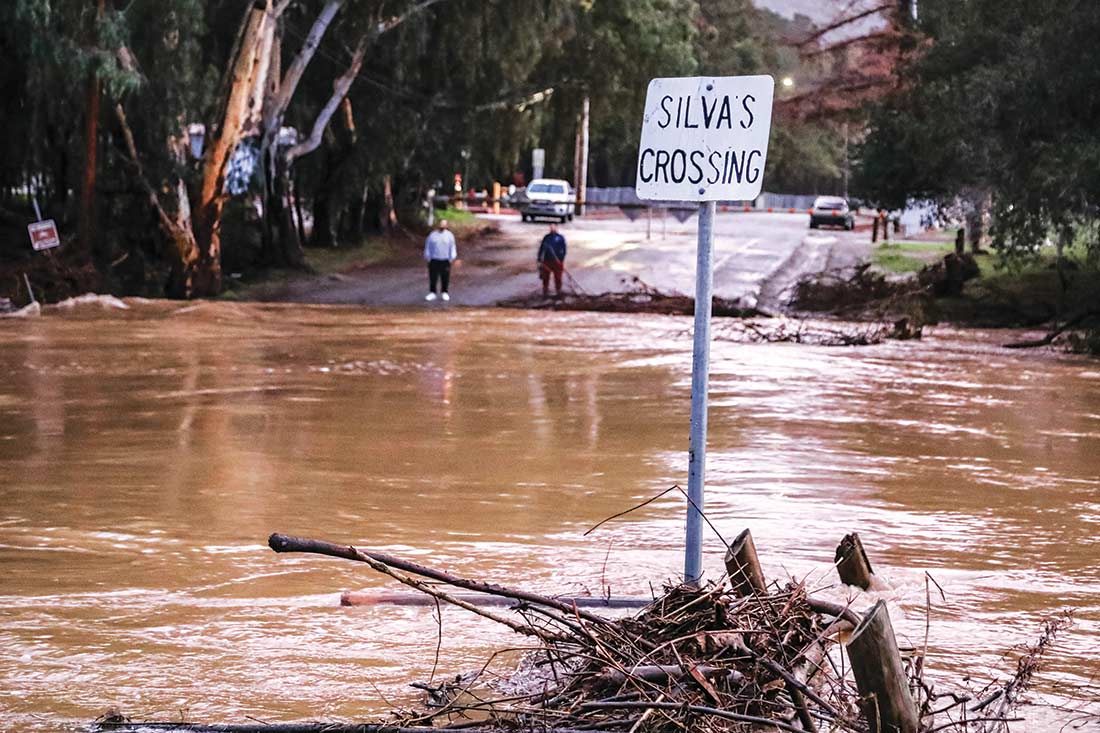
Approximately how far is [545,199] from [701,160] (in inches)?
2282

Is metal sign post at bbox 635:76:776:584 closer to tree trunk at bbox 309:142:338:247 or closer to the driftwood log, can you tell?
the driftwood log

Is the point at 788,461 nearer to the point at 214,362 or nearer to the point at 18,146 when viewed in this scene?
the point at 214,362

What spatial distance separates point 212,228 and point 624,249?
1700 centimetres

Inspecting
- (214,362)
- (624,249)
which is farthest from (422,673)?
(624,249)

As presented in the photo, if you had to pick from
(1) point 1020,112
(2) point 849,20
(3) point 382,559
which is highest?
(2) point 849,20

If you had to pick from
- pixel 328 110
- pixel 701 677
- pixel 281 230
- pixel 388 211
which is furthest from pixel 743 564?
pixel 388 211

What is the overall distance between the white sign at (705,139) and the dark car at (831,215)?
62807mm

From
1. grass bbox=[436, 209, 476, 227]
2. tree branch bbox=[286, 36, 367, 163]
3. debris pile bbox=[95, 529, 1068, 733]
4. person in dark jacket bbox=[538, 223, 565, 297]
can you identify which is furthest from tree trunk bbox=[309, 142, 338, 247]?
debris pile bbox=[95, 529, 1068, 733]

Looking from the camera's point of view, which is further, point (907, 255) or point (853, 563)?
point (907, 255)

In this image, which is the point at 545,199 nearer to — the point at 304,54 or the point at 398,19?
the point at 398,19

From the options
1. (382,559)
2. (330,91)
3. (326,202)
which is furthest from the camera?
(326,202)

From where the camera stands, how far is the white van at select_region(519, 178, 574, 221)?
214ft

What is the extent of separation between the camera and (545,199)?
2549 inches

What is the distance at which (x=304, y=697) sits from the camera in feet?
22.6
